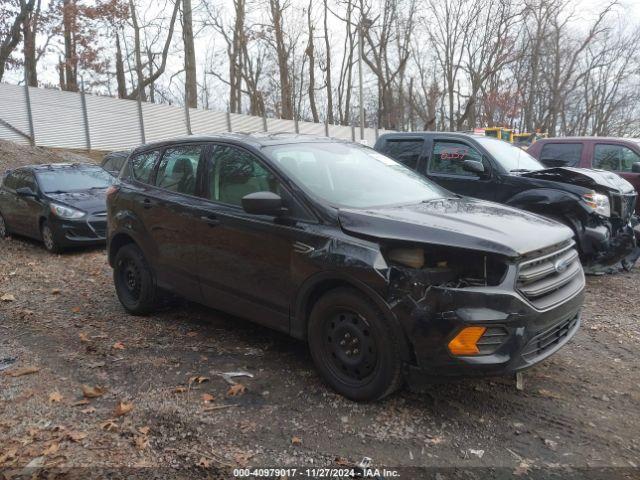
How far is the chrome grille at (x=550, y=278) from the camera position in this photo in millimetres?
2980

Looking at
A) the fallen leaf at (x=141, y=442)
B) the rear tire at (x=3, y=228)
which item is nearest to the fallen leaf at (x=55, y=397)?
the fallen leaf at (x=141, y=442)

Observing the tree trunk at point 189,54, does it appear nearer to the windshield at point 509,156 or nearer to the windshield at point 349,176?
the windshield at point 509,156

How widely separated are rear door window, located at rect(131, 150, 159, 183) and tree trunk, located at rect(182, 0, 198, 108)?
75.8 ft

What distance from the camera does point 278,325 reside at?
3.80 metres

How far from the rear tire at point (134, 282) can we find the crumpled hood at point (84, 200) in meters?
3.53

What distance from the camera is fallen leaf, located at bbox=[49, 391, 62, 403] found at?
346cm

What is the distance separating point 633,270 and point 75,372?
6819 mm

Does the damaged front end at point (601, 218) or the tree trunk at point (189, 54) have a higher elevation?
the tree trunk at point (189, 54)

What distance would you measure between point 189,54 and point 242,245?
26.1 m

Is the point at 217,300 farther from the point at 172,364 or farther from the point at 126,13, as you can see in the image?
the point at 126,13

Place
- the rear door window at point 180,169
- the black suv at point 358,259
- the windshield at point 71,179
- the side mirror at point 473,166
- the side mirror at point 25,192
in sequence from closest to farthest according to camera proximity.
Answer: the black suv at point 358,259, the rear door window at point 180,169, the side mirror at point 473,166, the side mirror at point 25,192, the windshield at point 71,179

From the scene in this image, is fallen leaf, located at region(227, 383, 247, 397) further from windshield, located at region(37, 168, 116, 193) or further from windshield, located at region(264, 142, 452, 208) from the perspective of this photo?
windshield, located at region(37, 168, 116, 193)

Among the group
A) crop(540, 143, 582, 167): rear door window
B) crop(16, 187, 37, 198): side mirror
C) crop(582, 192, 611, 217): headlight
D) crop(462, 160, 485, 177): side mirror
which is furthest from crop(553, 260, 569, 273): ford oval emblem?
crop(16, 187, 37, 198): side mirror

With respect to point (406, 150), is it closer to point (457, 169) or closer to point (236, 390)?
point (457, 169)
